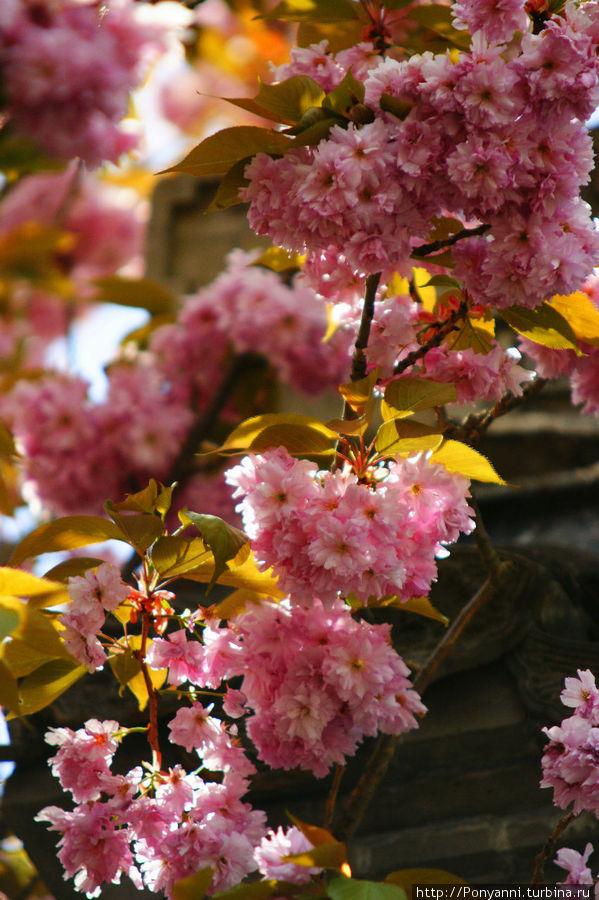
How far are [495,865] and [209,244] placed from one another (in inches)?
98.6

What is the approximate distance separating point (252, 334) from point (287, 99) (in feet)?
4.26

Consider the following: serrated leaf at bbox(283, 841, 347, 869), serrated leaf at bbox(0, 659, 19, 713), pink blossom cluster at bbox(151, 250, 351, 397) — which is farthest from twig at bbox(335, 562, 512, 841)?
pink blossom cluster at bbox(151, 250, 351, 397)

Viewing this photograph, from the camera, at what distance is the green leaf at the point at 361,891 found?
733mm

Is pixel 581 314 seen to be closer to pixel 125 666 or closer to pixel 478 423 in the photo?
pixel 478 423

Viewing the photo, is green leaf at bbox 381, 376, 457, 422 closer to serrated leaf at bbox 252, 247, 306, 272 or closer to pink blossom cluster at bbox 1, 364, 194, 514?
serrated leaf at bbox 252, 247, 306, 272

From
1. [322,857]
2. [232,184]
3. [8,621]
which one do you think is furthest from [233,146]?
[322,857]

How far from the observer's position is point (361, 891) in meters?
0.74

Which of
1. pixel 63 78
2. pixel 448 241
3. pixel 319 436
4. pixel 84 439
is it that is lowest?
pixel 84 439

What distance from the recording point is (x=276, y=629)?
90 cm

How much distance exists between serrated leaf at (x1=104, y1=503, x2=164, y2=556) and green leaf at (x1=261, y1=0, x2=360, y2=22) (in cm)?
60

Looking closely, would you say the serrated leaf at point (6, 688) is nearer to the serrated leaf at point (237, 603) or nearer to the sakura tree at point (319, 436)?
the sakura tree at point (319, 436)

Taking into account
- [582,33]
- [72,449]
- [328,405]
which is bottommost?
[328,405]

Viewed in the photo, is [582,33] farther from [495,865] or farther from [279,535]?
[495,865]

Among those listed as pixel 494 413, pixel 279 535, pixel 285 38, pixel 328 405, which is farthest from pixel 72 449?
pixel 285 38
